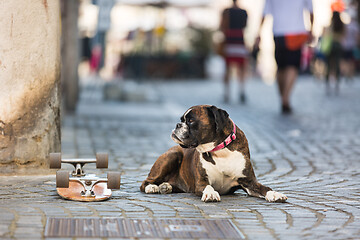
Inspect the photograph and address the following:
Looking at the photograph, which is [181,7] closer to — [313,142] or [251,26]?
[251,26]

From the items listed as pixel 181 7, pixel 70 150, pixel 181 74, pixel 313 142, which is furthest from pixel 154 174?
pixel 181 74

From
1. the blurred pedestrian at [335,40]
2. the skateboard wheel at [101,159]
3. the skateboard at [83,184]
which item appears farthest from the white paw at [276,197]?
the blurred pedestrian at [335,40]

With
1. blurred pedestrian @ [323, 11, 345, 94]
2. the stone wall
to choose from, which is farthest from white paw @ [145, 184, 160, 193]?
blurred pedestrian @ [323, 11, 345, 94]

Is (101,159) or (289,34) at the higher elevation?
(289,34)

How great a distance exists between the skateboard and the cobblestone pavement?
0.11m

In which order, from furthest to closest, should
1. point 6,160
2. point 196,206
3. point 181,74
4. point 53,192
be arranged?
point 181,74
point 6,160
point 53,192
point 196,206

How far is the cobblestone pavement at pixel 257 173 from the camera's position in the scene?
17.9ft

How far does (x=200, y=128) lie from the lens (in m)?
6.16

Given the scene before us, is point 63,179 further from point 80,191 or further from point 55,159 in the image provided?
point 55,159

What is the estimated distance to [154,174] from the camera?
6.66 meters

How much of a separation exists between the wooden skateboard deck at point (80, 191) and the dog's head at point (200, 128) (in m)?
0.76

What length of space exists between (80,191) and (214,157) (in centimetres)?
117

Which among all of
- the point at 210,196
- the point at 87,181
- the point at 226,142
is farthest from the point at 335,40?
the point at 87,181

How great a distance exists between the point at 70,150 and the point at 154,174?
2.81 meters
